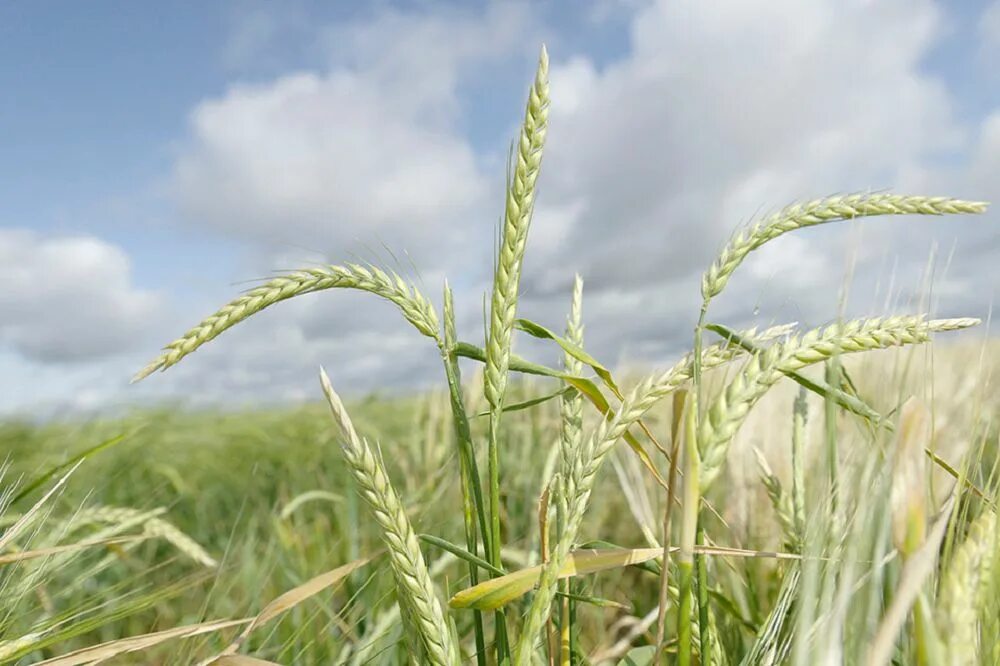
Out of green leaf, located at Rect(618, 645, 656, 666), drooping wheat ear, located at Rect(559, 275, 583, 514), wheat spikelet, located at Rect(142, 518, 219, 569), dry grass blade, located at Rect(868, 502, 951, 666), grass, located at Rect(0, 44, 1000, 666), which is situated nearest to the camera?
dry grass blade, located at Rect(868, 502, 951, 666)

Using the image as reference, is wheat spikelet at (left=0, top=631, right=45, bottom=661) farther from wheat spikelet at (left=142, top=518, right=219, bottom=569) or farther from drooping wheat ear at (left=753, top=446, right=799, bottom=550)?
drooping wheat ear at (left=753, top=446, right=799, bottom=550)

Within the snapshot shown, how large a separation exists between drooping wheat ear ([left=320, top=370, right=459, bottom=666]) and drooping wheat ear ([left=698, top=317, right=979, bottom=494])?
263 millimetres

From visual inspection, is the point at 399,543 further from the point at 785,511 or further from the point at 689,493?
the point at 785,511

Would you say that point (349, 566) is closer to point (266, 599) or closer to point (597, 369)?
point (597, 369)

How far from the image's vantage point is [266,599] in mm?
2373

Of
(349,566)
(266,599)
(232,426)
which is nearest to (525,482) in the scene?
(266,599)

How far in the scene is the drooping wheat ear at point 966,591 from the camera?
64 cm

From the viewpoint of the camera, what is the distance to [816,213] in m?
1.04

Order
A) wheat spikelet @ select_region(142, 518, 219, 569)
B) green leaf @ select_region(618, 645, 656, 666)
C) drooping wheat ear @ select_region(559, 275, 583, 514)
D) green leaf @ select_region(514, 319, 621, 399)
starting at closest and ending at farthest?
drooping wheat ear @ select_region(559, 275, 583, 514), green leaf @ select_region(514, 319, 621, 399), green leaf @ select_region(618, 645, 656, 666), wheat spikelet @ select_region(142, 518, 219, 569)

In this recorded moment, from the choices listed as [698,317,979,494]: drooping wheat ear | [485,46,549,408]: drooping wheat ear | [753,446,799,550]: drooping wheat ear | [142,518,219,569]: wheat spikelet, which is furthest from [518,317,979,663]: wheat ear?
[142,518,219,569]: wheat spikelet

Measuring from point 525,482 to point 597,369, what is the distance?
2.02 m

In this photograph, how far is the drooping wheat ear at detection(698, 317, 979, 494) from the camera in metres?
0.71

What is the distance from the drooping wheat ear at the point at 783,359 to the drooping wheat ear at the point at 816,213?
0.15 meters

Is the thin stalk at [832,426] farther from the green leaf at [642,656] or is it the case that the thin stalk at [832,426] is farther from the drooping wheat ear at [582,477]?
the green leaf at [642,656]
